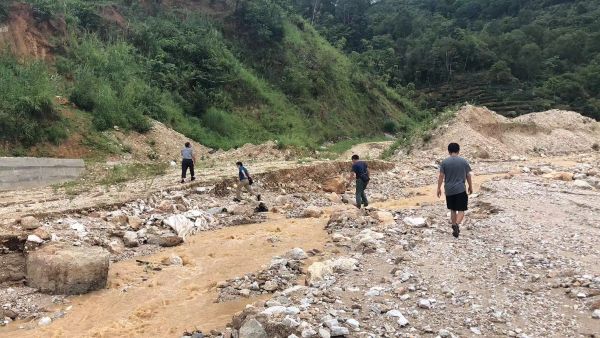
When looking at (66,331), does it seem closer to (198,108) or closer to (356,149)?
(198,108)

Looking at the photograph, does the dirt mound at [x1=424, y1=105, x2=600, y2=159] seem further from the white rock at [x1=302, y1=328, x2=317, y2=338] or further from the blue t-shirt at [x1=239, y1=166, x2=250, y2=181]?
the white rock at [x1=302, y1=328, x2=317, y2=338]

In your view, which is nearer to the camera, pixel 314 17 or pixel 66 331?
pixel 66 331

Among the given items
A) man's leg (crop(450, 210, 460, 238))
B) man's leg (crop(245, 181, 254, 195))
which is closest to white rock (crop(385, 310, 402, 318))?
man's leg (crop(450, 210, 460, 238))

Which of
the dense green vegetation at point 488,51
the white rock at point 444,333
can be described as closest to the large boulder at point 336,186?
the white rock at point 444,333

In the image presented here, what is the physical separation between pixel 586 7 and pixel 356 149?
53.7 metres

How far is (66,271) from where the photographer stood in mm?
7941

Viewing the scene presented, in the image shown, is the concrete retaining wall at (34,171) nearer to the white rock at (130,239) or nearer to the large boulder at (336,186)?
the white rock at (130,239)

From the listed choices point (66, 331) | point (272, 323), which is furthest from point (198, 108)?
point (272, 323)

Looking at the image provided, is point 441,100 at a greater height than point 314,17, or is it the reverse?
point 314,17

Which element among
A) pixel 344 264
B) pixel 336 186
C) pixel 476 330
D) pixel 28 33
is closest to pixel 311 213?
pixel 336 186

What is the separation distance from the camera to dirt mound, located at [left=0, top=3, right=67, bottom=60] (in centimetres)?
2341

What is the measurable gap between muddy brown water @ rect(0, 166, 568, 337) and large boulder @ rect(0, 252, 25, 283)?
4.42ft

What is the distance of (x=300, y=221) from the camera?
40.7ft

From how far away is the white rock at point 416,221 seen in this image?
9.47 meters
